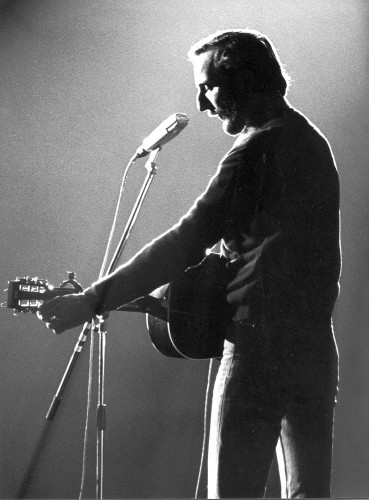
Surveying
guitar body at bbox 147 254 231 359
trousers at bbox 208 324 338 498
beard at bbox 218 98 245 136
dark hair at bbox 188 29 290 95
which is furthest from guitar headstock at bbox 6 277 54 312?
dark hair at bbox 188 29 290 95

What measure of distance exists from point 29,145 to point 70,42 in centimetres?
35

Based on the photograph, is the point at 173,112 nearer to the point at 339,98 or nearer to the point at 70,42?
the point at 70,42

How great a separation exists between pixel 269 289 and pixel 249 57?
0.66 metres

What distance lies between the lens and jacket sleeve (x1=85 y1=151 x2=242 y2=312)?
1.44 meters

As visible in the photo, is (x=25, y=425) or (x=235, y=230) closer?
(x=235, y=230)

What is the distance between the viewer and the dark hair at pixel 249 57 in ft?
5.32

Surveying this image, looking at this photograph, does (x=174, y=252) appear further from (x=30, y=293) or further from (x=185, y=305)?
(x=30, y=293)

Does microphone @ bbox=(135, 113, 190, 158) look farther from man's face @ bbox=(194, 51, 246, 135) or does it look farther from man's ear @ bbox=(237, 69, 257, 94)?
man's ear @ bbox=(237, 69, 257, 94)

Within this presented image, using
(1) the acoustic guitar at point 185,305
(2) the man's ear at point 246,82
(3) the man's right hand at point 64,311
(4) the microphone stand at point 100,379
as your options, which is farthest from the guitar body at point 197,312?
(2) the man's ear at point 246,82

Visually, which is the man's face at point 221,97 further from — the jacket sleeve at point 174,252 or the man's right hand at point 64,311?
the man's right hand at point 64,311

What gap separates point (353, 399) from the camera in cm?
185

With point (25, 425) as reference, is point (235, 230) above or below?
above

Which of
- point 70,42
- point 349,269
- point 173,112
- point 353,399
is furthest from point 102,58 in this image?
point 353,399

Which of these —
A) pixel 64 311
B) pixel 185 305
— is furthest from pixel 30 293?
pixel 185 305
